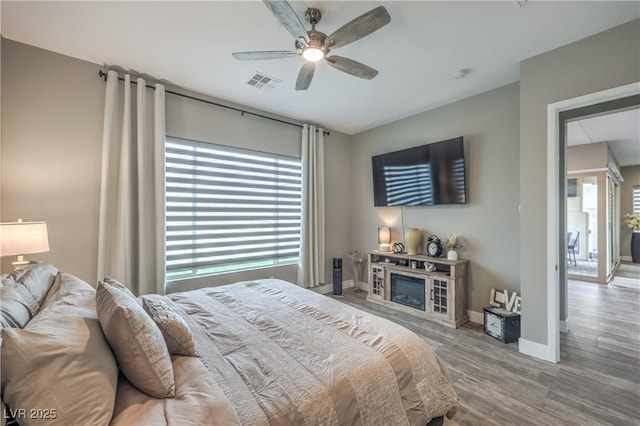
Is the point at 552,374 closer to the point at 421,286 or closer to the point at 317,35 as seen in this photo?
the point at 421,286

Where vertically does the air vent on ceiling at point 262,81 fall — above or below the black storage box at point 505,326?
above

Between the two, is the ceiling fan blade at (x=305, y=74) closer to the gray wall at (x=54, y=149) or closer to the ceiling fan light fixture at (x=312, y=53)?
the ceiling fan light fixture at (x=312, y=53)

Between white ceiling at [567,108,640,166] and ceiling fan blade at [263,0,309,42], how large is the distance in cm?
394

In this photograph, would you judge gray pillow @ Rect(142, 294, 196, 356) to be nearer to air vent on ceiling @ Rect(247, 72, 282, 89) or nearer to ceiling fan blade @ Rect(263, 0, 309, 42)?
ceiling fan blade @ Rect(263, 0, 309, 42)

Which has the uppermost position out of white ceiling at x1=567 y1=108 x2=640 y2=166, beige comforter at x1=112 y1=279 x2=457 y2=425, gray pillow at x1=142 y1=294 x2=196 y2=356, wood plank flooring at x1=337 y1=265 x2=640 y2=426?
white ceiling at x1=567 y1=108 x2=640 y2=166

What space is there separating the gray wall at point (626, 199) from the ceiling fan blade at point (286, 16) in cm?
1016

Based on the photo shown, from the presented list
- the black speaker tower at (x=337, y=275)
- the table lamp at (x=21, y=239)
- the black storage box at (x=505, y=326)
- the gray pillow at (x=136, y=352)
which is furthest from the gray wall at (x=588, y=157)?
the table lamp at (x=21, y=239)

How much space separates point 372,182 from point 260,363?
3.92m

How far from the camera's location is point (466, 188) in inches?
139

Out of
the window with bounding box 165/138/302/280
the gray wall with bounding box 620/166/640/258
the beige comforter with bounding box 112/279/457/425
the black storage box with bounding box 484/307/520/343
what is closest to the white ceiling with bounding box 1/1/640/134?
the window with bounding box 165/138/302/280

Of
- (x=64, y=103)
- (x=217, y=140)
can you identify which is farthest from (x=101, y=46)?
(x=217, y=140)

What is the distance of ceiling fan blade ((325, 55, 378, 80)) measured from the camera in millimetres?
2166

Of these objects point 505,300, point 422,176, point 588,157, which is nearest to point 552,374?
point 505,300

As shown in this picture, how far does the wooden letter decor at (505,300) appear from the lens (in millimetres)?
3023
